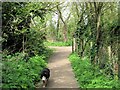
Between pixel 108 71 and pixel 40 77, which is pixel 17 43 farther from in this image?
pixel 108 71

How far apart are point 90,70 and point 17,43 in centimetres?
540

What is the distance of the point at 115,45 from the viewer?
14398 mm

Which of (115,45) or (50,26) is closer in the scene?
(115,45)

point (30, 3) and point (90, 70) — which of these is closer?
point (90, 70)

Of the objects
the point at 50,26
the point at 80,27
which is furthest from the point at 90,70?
→ the point at 50,26

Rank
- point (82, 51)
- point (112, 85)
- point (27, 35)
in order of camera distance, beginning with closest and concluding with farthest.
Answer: point (112, 85) → point (27, 35) → point (82, 51)

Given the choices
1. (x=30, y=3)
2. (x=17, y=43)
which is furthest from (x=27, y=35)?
(x=30, y=3)

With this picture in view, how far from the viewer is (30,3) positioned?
51.6 ft

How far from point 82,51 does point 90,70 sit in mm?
6257

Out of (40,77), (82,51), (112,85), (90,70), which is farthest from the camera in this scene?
(82,51)

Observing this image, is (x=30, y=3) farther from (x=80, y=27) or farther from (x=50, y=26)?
(x=50, y=26)

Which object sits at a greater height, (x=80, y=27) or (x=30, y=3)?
(x=30, y=3)

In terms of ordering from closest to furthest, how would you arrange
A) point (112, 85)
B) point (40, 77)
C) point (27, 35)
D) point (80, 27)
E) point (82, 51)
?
point (112, 85), point (40, 77), point (27, 35), point (82, 51), point (80, 27)

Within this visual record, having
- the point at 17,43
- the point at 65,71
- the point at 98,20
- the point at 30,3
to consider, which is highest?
the point at 30,3
